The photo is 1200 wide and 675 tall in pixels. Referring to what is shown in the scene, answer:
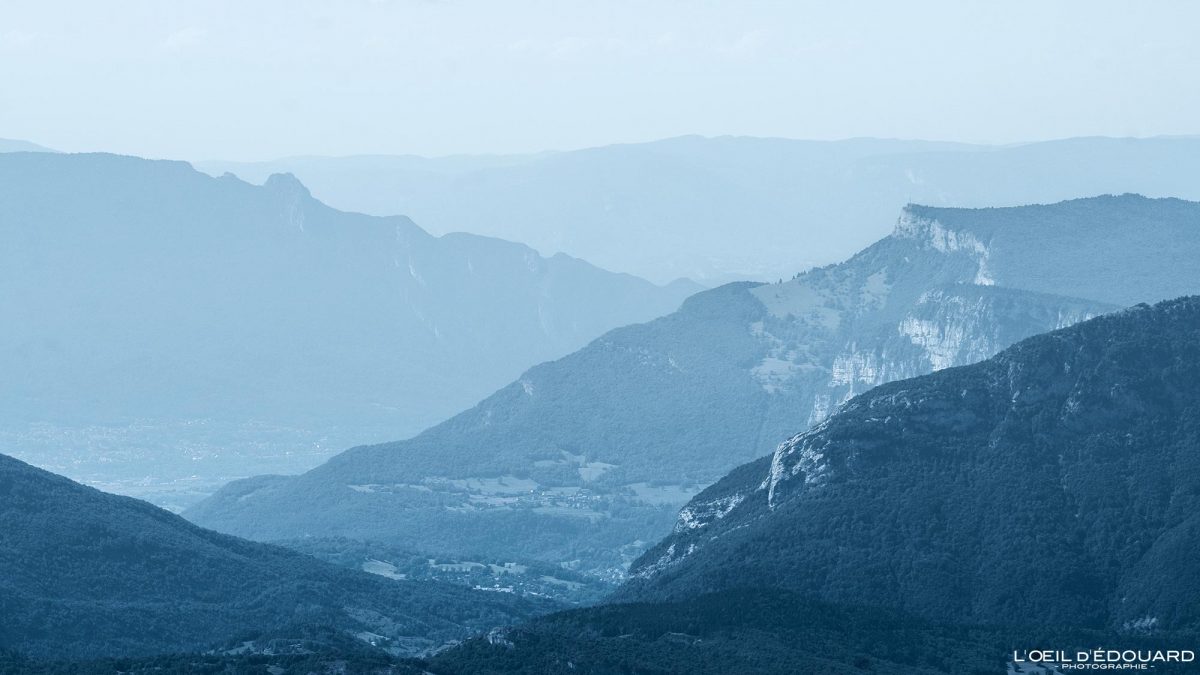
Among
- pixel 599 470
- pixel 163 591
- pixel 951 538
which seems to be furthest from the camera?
pixel 599 470

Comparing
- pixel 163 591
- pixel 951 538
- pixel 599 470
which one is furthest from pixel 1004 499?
pixel 599 470

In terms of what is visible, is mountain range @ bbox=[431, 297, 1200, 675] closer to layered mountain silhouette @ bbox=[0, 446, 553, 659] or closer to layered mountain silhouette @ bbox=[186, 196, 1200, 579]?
layered mountain silhouette @ bbox=[0, 446, 553, 659]

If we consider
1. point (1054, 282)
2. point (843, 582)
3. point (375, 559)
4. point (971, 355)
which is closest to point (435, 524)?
point (375, 559)

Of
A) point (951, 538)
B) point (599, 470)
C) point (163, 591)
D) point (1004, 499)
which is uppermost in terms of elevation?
point (599, 470)

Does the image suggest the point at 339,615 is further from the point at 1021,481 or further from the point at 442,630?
the point at 1021,481

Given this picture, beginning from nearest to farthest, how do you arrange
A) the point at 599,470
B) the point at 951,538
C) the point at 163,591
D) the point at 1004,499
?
the point at 951,538 → the point at 1004,499 → the point at 163,591 → the point at 599,470

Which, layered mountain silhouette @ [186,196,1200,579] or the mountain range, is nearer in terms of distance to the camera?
the mountain range

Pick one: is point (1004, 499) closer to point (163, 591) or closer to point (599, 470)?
point (163, 591)

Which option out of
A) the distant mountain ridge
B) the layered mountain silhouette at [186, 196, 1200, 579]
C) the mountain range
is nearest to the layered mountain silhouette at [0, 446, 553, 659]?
the mountain range
